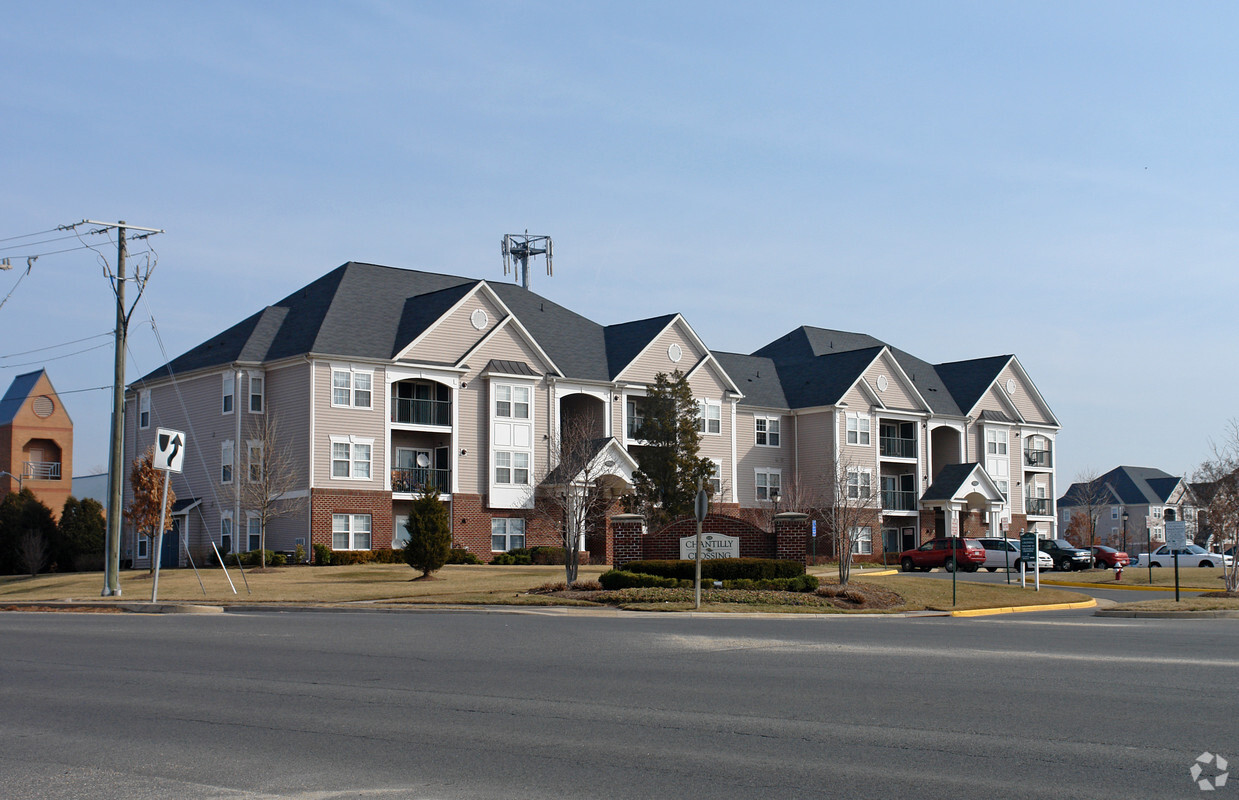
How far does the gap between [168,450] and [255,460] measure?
2054 centimetres

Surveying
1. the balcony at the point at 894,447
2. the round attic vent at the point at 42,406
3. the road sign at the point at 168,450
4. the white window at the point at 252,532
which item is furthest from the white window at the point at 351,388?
the round attic vent at the point at 42,406

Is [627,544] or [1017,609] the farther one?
[627,544]

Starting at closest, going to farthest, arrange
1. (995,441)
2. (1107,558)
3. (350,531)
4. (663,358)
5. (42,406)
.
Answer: (350,531), (1107,558), (663,358), (995,441), (42,406)

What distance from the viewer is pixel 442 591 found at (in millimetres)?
31438

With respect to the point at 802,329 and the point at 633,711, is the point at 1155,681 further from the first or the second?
the point at 802,329

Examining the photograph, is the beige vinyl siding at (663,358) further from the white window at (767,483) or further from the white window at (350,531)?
the white window at (350,531)

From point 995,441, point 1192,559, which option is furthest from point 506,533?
point 1192,559

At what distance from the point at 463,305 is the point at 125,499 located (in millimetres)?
15844

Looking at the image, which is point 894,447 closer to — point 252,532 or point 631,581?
point 252,532

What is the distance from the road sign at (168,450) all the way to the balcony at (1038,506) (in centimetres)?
5640

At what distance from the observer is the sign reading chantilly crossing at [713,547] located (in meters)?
33.2

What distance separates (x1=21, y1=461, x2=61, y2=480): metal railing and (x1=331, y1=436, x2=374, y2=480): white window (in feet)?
122

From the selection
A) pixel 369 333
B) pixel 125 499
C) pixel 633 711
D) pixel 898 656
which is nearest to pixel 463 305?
pixel 369 333

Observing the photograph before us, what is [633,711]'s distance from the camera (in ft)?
35.4
